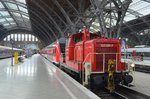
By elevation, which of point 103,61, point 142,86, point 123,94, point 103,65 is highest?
point 103,61

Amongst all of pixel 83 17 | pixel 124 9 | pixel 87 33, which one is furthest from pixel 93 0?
pixel 87 33

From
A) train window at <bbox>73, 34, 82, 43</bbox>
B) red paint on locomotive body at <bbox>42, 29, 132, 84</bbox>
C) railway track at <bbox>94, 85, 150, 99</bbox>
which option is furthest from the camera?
train window at <bbox>73, 34, 82, 43</bbox>

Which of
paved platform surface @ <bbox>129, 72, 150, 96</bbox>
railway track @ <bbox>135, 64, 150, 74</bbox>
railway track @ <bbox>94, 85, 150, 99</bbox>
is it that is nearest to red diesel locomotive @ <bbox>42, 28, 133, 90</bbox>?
railway track @ <bbox>94, 85, 150, 99</bbox>

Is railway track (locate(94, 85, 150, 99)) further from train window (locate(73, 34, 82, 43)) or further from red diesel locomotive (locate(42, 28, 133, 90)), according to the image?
train window (locate(73, 34, 82, 43))

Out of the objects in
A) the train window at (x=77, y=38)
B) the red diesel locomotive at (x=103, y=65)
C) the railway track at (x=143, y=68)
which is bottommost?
the railway track at (x=143, y=68)

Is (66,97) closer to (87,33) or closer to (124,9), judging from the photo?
(87,33)

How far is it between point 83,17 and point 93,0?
10937 millimetres

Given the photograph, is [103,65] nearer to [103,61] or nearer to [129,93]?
[103,61]

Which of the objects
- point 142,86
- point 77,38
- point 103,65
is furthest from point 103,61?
point 77,38

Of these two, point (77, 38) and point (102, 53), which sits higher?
point (77, 38)

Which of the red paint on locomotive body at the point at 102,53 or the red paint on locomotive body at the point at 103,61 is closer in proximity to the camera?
the red paint on locomotive body at the point at 103,61

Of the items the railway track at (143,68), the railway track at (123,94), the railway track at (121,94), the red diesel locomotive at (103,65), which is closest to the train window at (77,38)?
the red diesel locomotive at (103,65)

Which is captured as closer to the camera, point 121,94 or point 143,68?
point 121,94

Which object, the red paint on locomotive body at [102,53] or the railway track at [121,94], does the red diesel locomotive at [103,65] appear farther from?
the railway track at [121,94]
